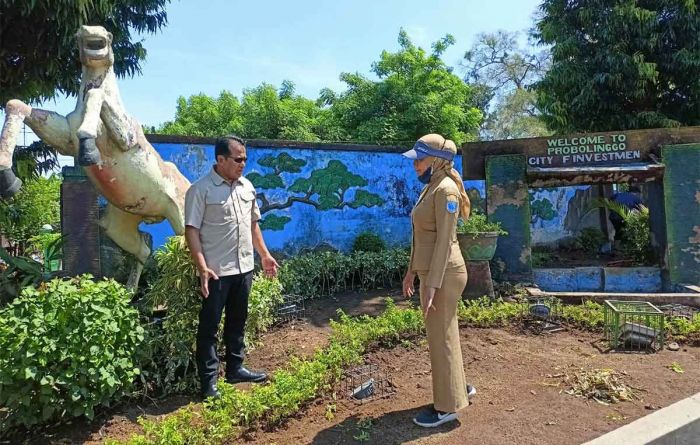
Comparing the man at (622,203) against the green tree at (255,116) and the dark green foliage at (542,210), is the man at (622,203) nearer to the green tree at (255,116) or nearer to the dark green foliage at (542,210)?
the dark green foliage at (542,210)

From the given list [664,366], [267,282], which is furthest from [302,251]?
[664,366]

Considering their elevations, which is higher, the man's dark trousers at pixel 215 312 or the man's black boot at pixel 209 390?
the man's dark trousers at pixel 215 312

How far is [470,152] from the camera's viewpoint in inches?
330

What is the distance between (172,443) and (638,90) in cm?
1217

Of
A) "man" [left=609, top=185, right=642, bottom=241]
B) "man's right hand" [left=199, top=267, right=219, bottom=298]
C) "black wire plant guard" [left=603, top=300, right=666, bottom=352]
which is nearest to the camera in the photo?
"man's right hand" [left=199, top=267, right=219, bottom=298]

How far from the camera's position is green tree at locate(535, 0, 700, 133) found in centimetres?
1092

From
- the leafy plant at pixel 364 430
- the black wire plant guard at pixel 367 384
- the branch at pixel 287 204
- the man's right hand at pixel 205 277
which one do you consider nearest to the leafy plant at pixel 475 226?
the branch at pixel 287 204

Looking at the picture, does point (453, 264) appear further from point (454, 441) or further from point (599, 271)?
point (599, 271)

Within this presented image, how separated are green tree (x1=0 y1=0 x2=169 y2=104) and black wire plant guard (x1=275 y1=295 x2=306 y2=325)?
5118mm

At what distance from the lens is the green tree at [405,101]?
47.2 ft

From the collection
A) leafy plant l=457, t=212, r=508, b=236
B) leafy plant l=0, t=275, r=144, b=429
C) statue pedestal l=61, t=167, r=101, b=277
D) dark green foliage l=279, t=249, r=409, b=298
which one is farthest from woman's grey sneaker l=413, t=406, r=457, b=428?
dark green foliage l=279, t=249, r=409, b=298

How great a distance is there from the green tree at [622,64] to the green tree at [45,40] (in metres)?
9.55

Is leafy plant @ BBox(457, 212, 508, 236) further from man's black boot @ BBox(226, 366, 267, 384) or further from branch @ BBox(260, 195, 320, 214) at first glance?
man's black boot @ BBox(226, 366, 267, 384)

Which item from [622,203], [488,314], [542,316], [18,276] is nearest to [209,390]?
[18,276]
